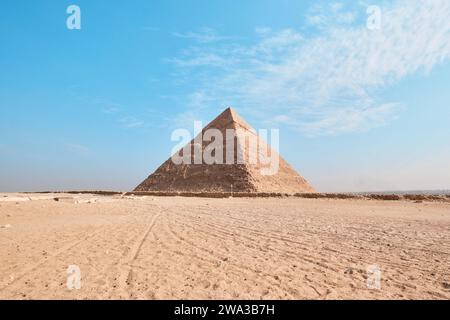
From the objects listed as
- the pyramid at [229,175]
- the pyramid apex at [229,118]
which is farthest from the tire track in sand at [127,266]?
the pyramid apex at [229,118]

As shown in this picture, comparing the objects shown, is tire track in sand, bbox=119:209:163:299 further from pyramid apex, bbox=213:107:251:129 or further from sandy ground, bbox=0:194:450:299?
pyramid apex, bbox=213:107:251:129

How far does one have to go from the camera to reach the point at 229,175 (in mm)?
55625

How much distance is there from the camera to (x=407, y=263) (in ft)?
17.0

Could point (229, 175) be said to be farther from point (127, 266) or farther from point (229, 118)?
point (127, 266)

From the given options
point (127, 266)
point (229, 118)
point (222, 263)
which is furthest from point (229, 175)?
point (127, 266)

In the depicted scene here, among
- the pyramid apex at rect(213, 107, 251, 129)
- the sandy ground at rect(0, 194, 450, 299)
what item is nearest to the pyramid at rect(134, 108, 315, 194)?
the pyramid apex at rect(213, 107, 251, 129)

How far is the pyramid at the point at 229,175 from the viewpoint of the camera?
5344 centimetres

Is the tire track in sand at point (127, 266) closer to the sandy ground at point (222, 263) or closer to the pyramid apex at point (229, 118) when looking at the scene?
the sandy ground at point (222, 263)

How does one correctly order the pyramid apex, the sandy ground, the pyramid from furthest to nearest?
the pyramid apex → the pyramid → the sandy ground

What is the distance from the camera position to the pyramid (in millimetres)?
53438

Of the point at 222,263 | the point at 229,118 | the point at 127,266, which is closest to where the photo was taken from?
the point at 127,266
